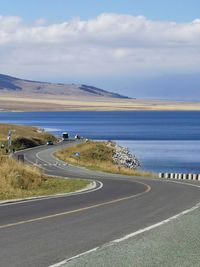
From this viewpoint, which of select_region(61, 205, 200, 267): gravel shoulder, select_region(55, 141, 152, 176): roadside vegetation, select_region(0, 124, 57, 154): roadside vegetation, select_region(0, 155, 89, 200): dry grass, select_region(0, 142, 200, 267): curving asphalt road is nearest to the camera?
select_region(61, 205, 200, 267): gravel shoulder

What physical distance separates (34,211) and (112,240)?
5671 millimetres

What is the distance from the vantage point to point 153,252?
34.1ft

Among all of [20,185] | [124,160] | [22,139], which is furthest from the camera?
[22,139]

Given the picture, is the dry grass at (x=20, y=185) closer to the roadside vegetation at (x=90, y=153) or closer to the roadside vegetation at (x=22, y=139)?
the roadside vegetation at (x=90, y=153)

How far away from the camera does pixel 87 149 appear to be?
85.2 meters

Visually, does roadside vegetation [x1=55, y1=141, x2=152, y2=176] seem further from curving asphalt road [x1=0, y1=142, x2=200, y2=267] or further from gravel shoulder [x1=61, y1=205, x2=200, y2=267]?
gravel shoulder [x1=61, y1=205, x2=200, y2=267]

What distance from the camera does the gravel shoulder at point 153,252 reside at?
9.47 meters

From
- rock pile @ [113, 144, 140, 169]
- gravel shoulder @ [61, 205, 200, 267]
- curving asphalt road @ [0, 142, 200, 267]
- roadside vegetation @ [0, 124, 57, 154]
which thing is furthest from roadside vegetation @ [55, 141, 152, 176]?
gravel shoulder @ [61, 205, 200, 267]

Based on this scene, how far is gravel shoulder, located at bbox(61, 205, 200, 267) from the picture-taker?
373 inches

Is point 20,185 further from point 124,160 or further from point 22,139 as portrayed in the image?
point 22,139

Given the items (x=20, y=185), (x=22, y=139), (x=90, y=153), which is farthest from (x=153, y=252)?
(x=22, y=139)

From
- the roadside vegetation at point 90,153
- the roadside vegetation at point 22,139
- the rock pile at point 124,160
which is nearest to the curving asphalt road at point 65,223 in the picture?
the roadside vegetation at point 90,153

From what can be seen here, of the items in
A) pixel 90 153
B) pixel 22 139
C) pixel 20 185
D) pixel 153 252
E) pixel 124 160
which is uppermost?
pixel 153 252

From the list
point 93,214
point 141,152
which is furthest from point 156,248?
point 141,152
